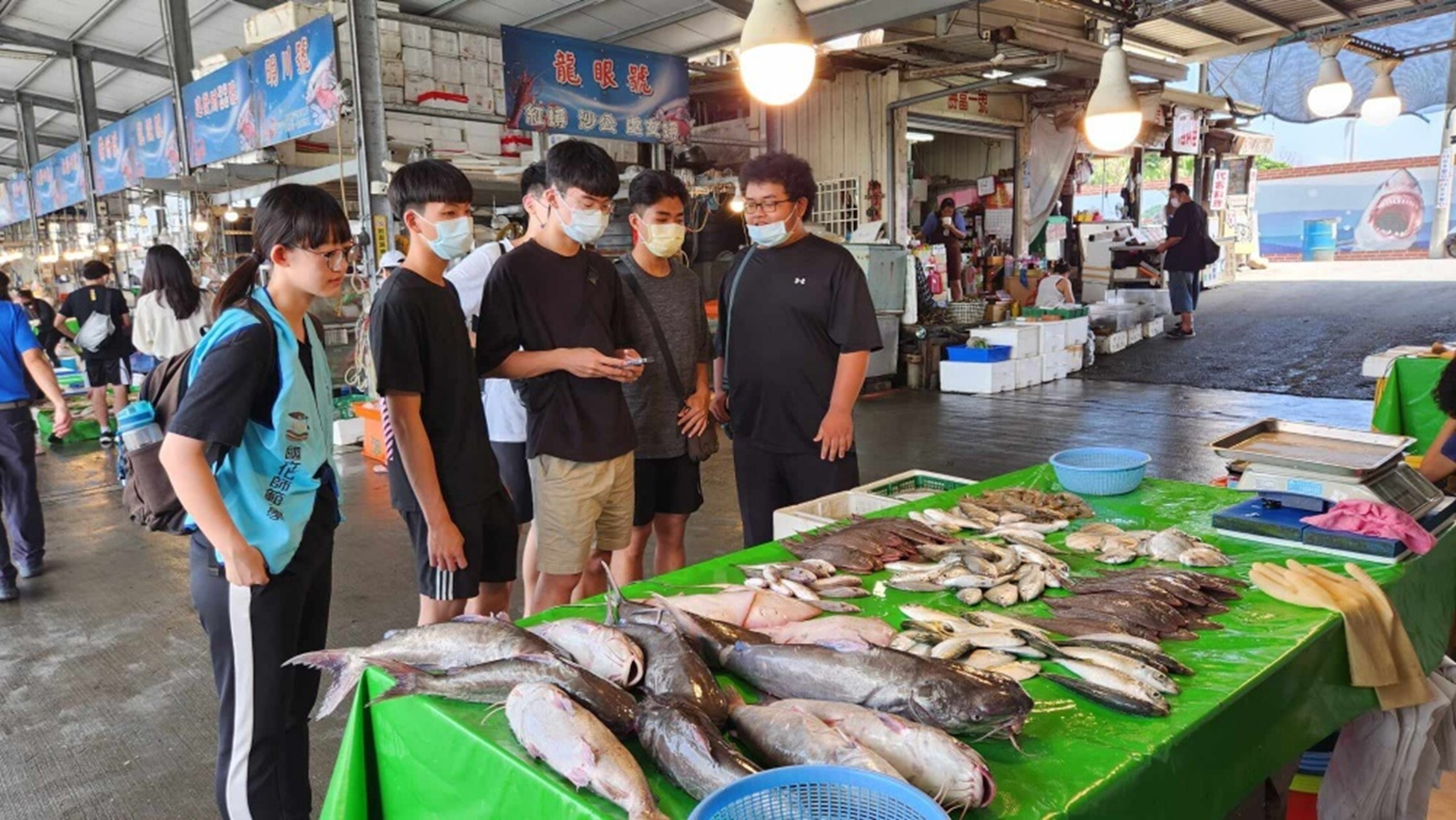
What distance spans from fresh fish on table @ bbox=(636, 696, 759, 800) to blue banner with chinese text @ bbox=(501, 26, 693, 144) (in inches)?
298

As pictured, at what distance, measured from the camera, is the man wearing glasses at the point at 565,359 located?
9.84ft

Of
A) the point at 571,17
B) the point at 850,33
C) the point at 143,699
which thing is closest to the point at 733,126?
the point at 571,17

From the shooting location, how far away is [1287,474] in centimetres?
267

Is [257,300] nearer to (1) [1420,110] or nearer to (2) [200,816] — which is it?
(2) [200,816]

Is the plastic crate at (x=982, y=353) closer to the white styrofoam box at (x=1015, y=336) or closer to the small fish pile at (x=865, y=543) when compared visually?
the white styrofoam box at (x=1015, y=336)

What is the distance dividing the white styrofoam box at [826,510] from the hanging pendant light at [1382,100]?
8.24 m

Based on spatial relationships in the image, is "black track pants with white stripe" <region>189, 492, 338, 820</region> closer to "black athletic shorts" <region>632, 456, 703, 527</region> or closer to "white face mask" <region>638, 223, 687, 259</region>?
"black athletic shorts" <region>632, 456, 703, 527</region>

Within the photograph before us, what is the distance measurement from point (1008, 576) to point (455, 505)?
1.66 m

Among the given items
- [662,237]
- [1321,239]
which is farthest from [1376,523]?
[1321,239]

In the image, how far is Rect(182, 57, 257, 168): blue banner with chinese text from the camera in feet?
28.6

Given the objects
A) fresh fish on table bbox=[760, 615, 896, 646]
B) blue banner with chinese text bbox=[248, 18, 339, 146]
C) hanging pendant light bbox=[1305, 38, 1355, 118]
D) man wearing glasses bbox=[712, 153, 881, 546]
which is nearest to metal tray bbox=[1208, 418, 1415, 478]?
man wearing glasses bbox=[712, 153, 881, 546]

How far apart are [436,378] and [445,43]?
252 inches

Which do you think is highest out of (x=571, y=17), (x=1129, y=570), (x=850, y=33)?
(x=571, y=17)

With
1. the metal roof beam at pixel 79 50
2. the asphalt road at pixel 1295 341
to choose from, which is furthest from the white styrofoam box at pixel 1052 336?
the metal roof beam at pixel 79 50
